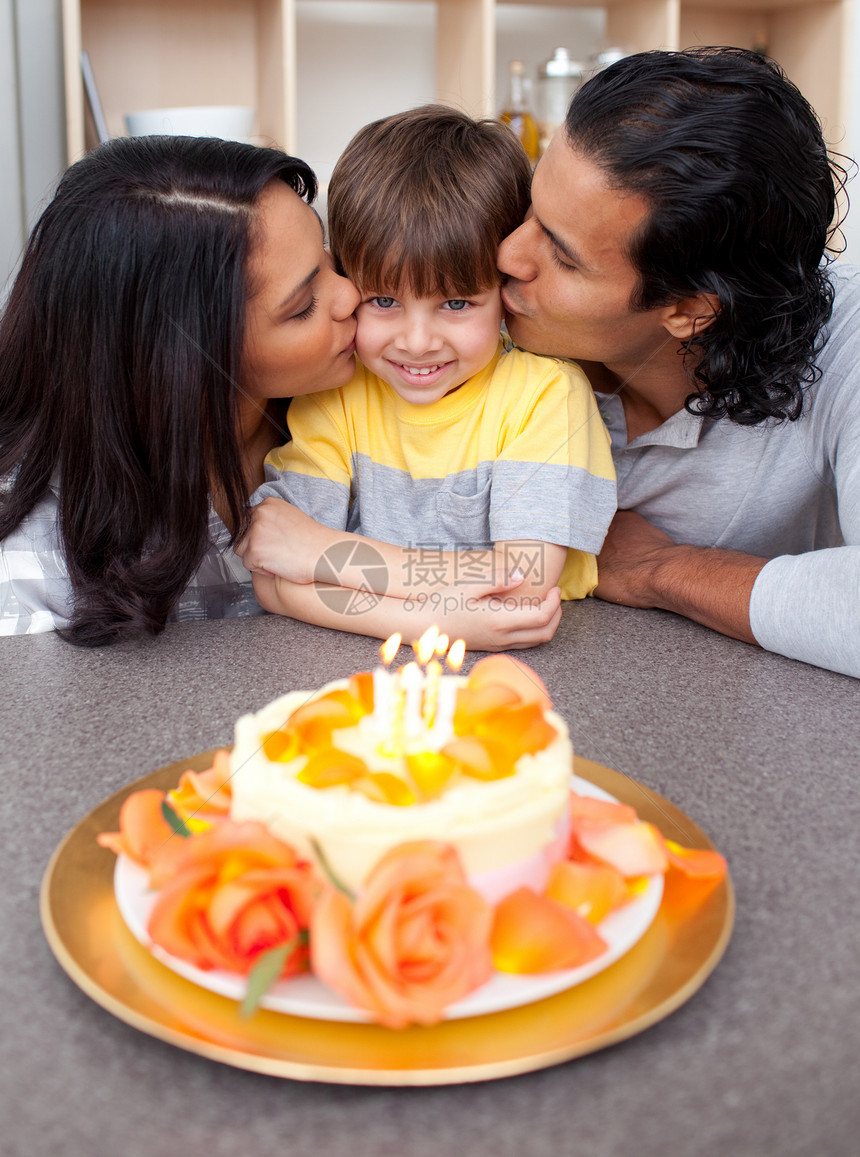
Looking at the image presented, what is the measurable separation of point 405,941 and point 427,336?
91 centimetres

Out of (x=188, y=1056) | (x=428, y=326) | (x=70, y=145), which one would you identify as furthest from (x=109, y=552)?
(x=70, y=145)

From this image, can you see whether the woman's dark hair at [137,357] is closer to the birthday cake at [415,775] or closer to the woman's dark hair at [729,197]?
the woman's dark hair at [729,197]

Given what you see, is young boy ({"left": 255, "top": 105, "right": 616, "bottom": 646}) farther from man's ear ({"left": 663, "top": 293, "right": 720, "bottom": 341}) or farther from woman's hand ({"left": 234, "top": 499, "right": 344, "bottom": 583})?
man's ear ({"left": 663, "top": 293, "right": 720, "bottom": 341})

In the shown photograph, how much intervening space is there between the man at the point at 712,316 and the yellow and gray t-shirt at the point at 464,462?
6 centimetres

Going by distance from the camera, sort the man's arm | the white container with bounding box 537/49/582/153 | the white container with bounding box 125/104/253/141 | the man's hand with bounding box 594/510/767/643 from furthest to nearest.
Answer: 1. the white container with bounding box 537/49/582/153
2. the white container with bounding box 125/104/253/141
3. the man's hand with bounding box 594/510/767/643
4. the man's arm

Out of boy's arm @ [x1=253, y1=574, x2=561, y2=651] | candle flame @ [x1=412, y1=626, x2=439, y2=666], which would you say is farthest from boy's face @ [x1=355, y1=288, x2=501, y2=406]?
candle flame @ [x1=412, y1=626, x2=439, y2=666]

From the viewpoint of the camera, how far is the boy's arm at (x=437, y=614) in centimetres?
110

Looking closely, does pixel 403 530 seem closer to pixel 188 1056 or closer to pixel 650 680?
pixel 650 680

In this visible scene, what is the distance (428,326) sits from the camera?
1.24m

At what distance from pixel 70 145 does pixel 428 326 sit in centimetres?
119

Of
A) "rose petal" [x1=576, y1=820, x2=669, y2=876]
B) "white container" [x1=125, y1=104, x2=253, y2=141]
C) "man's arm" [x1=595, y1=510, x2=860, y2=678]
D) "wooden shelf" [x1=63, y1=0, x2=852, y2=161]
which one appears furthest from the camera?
"wooden shelf" [x1=63, y1=0, x2=852, y2=161]

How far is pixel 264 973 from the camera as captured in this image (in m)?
0.46

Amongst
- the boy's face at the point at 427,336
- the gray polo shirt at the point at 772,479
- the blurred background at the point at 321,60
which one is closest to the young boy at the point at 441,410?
the boy's face at the point at 427,336

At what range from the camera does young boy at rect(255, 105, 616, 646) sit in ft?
3.99
